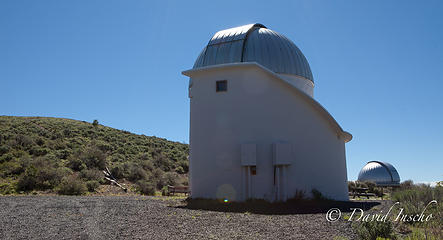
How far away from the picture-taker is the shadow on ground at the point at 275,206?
978 cm

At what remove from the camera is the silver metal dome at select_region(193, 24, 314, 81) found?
13922 millimetres

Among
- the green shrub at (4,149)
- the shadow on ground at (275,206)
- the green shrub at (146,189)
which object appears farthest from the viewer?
the green shrub at (4,149)

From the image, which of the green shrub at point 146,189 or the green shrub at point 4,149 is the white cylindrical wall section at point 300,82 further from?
the green shrub at point 4,149

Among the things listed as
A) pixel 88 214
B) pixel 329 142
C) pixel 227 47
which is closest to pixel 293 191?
pixel 329 142

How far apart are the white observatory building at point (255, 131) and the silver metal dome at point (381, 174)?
67.6ft

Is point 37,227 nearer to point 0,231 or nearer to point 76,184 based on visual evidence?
point 0,231

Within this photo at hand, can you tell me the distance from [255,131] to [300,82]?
365 centimetres

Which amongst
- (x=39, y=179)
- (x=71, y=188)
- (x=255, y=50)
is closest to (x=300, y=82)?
(x=255, y=50)

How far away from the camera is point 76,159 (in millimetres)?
22438

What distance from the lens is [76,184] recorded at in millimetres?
16500

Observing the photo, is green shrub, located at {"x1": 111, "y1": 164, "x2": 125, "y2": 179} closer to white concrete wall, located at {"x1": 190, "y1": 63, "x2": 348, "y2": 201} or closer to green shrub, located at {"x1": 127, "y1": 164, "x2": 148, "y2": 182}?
green shrub, located at {"x1": 127, "y1": 164, "x2": 148, "y2": 182}

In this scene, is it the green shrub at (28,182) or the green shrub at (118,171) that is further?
the green shrub at (118,171)

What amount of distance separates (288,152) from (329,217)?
175 inches

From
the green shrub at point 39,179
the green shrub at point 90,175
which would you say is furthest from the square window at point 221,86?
the green shrub at point 90,175
